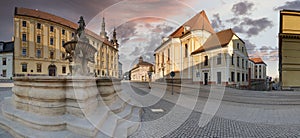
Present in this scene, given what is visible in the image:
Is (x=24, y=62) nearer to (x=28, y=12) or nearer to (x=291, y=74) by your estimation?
(x=28, y=12)

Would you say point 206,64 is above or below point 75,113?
above

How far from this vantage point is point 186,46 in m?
31.6

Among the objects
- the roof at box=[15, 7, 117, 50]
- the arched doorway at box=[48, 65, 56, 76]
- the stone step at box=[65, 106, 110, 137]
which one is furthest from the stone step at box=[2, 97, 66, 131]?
the arched doorway at box=[48, 65, 56, 76]

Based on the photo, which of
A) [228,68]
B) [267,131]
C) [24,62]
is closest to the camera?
[267,131]

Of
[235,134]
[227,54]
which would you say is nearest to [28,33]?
[227,54]

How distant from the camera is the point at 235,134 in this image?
442cm

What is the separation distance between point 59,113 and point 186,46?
2974 centimetres

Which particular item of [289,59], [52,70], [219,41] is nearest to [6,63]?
[52,70]

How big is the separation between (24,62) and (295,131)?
43712 mm

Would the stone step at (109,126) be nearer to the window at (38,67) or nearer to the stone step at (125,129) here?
the stone step at (125,129)

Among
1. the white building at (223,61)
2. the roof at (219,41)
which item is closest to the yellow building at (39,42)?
the white building at (223,61)

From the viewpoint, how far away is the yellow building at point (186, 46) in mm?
29894

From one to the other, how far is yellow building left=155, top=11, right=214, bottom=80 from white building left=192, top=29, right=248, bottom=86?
153 cm

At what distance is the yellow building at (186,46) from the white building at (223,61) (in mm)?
1533
